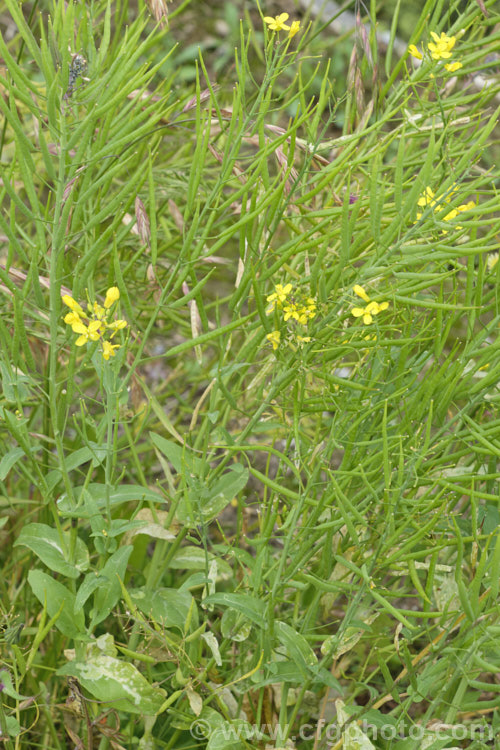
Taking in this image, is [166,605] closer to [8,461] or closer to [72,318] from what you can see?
[8,461]

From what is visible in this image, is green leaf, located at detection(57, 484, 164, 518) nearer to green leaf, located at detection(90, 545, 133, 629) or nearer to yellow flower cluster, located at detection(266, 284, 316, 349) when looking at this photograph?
green leaf, located at detection(90, 545, 133, 629)

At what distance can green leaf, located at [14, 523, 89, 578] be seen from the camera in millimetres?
952

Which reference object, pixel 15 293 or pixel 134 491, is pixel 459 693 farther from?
pixel 15 293

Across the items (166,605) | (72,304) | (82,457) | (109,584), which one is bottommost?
(166,605)

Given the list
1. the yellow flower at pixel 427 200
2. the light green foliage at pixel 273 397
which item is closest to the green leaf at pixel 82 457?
the light green foliage at pixel 273 397

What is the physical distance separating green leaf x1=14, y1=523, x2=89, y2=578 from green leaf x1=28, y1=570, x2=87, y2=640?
0.07ft

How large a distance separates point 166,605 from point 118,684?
0.49 feet

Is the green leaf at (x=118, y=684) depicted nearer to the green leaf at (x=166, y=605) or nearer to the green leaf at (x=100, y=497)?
the green leaf at (x=166, y=605)

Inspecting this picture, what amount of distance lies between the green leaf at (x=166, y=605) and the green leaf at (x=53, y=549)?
0.36 feet

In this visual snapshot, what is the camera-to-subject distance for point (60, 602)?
974 millimetres

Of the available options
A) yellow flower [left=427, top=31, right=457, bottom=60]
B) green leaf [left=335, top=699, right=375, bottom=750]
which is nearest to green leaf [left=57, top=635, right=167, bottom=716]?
green leaf [left=335, top=699, right=375, bottom=750]

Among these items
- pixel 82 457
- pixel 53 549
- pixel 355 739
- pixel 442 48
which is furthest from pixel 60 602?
pixel 442 48

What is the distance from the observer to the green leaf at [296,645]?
92 centimetres

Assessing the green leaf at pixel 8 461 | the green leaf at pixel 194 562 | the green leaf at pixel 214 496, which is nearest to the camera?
the green leaf at pixel 8 461
